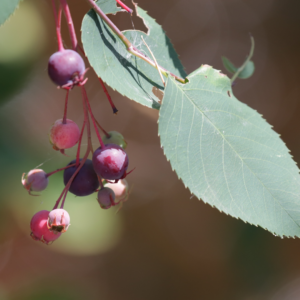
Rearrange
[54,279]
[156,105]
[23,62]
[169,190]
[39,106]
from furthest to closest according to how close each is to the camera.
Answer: [169,190], [54,279], [39,106], [23,62], [156,105]

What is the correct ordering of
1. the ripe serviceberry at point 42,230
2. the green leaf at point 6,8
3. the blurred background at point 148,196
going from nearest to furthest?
the green leaf at point 6,8, the ripe serviceberry at point 42,230, the blurred background at point 148,196

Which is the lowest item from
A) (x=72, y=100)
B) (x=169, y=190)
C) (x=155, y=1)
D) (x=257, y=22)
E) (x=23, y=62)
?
(x=169, y=190)

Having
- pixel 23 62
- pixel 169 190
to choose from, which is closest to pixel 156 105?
pixel 23 62

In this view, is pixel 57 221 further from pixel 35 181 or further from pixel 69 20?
pixel 69 20

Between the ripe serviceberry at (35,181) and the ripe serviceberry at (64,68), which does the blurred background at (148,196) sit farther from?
the ripe serviceberry at (64,68)

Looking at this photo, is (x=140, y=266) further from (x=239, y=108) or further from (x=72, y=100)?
(x=239, y=108)

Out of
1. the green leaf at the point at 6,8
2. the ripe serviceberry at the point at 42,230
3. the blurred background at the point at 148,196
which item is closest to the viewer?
the green leaf at the point at 6,8

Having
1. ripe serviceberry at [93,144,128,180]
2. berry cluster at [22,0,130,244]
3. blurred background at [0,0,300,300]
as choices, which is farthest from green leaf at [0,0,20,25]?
blurred background at [0,0,300,300]

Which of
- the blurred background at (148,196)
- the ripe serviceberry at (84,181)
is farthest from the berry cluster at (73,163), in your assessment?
the blurred background at (148,196)

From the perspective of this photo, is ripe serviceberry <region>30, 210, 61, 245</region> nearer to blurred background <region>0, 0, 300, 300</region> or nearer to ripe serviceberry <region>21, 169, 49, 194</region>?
ripe serviceberry <region>21, 169, 49, 194</region>
